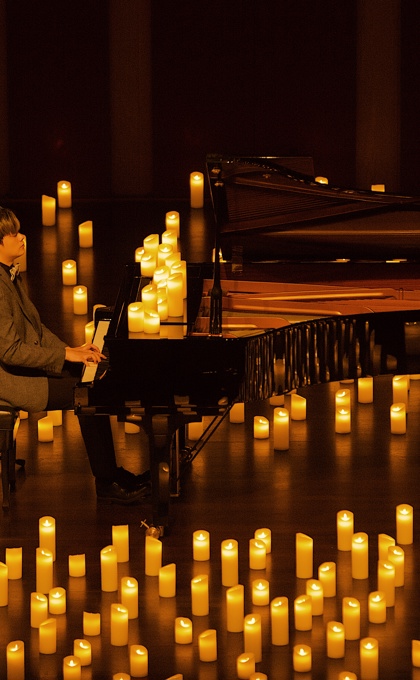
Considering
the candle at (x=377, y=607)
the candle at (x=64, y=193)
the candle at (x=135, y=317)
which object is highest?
the candle at (x=64, y=193)

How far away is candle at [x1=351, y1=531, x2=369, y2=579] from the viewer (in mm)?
5723

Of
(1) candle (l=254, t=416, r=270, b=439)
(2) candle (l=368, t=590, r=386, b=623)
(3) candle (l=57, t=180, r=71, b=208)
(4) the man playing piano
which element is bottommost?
(2) candle (l=368, t=590, r=386, b=623)

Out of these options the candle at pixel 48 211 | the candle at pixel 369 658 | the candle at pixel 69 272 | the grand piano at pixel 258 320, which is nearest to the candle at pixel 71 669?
the candle at pixel 369 658

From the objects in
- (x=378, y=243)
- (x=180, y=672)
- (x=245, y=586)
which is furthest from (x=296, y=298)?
(x=180, y=672)

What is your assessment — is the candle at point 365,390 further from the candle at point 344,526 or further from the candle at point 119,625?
the candle at point 119,625

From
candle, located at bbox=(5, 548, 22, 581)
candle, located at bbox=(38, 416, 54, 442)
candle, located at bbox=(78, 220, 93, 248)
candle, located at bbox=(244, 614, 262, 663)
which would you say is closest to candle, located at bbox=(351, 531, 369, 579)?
candle, located at bbox=(244, 614, 262, 663)

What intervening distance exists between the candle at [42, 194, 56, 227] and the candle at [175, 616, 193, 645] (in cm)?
521

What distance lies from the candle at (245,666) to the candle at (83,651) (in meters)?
0.49

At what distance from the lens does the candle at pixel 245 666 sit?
5023mm

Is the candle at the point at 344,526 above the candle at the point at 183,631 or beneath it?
above

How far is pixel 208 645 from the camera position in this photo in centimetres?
518

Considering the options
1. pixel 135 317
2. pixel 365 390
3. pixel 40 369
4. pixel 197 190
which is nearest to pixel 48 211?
pixel 197 190

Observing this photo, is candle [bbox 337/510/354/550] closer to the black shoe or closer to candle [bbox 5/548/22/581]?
the black shoe

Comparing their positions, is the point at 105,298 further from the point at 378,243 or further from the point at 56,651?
the point at 56,651
